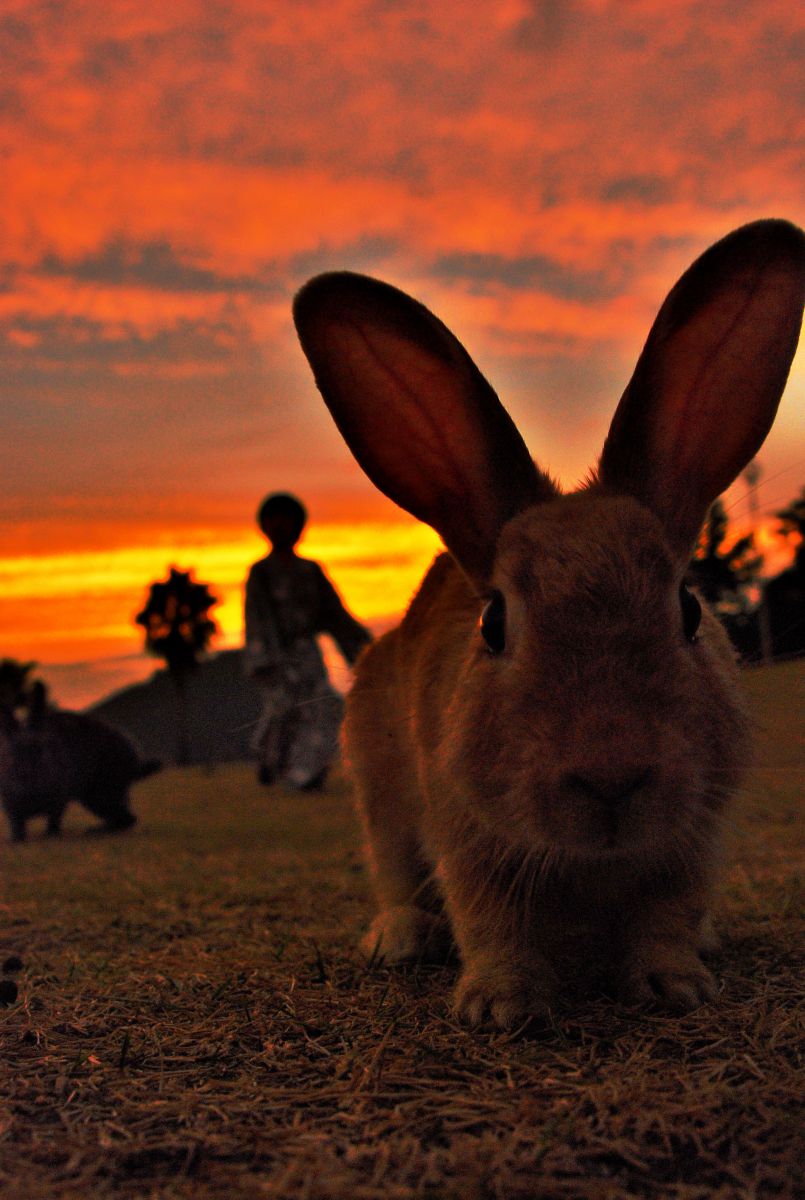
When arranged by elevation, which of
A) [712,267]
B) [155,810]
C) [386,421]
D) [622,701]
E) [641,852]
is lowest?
[155,810]

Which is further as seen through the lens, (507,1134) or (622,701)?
(622,701)

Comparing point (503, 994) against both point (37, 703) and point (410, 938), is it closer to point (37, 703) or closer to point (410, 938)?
point (410, 938)

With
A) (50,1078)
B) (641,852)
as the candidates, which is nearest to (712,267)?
(641,852)

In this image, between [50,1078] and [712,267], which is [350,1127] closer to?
[50,1078]

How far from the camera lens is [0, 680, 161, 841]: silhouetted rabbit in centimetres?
1007

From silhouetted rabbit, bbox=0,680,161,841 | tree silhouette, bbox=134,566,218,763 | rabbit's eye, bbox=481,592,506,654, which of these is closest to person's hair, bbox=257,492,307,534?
silhouetted rabbit, bbox=0,680,161,841

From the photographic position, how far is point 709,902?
10.4 ft

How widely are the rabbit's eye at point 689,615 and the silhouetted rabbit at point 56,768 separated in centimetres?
837

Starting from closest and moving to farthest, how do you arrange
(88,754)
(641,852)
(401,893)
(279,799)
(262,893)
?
(641,852) < (401,893) < (262,893) < (88,754) < (279,799)

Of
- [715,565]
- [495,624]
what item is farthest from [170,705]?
[495,624]

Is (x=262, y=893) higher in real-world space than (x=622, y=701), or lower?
lower

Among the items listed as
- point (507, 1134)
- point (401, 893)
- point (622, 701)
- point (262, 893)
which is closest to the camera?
point (507, 1134)

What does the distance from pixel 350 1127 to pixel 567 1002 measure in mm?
939

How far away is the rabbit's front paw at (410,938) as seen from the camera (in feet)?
11.7
